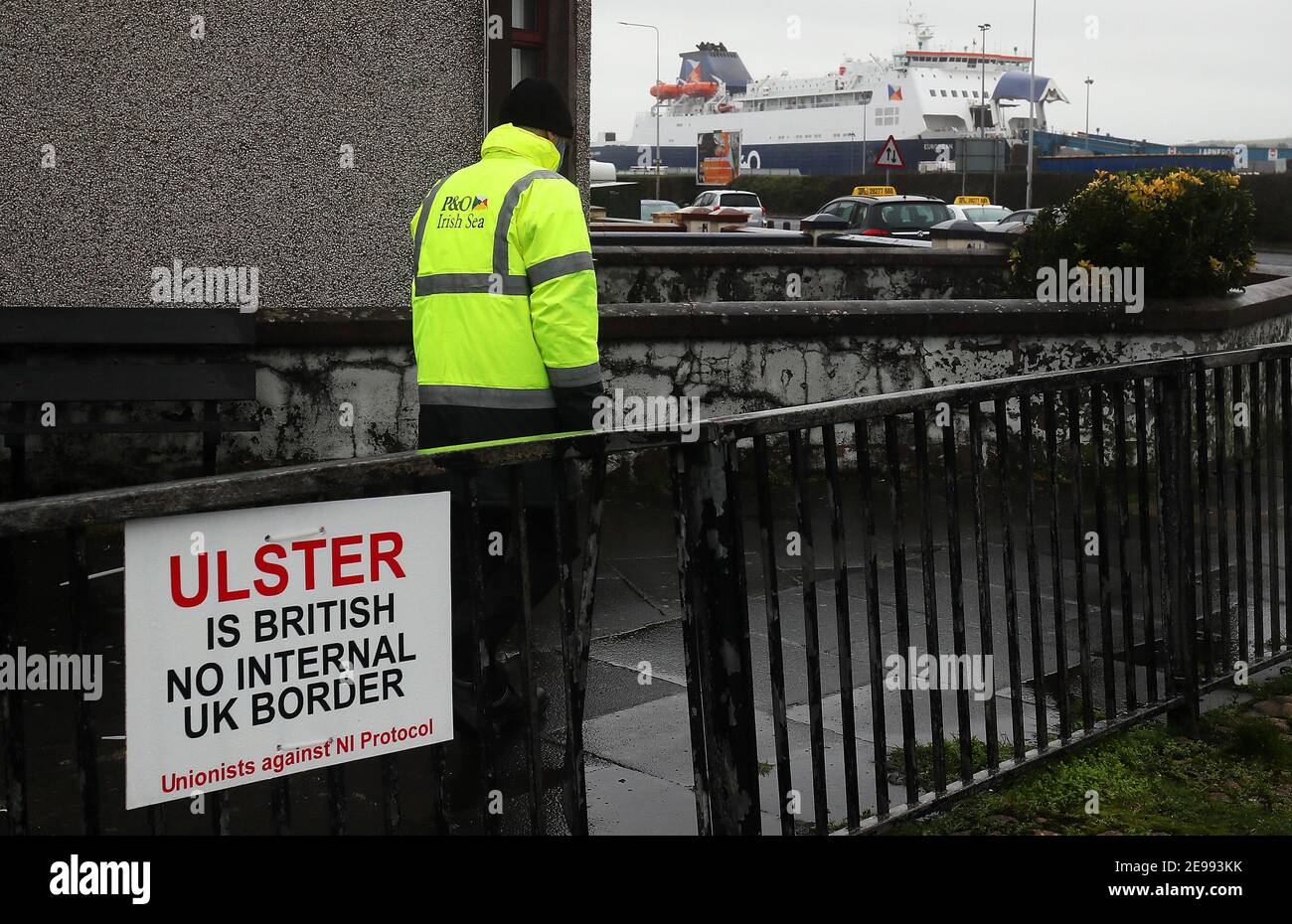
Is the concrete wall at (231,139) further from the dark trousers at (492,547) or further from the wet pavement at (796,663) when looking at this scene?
the dark trousers at (492,547)

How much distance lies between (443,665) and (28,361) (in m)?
5.18

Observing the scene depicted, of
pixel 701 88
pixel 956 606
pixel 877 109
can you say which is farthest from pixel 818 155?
pixel 956 606

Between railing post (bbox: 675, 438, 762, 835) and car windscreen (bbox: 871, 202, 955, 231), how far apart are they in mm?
26115

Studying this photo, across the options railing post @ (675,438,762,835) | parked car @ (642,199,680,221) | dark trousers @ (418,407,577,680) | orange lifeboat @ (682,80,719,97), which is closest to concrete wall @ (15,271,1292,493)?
dark trousers @ (418,407,577,680)

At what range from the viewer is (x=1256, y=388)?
523cm

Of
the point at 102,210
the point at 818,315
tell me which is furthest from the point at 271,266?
the point at 818,315

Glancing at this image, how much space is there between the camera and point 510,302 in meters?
4.54

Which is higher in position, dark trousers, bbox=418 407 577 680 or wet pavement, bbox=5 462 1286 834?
dark trousers, bbox=418 407 577 680

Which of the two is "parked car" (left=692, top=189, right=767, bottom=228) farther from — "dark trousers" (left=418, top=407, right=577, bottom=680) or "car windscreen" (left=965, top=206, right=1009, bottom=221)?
"dark trousers" (left=418, top=407, right=577, bottom=680)

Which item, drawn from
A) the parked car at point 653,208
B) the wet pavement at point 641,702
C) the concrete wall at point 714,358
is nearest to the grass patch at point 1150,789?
the wet pavement at point 641,702

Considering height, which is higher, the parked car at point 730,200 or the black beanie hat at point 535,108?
the parked car at point 730,200

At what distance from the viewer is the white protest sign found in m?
2.58

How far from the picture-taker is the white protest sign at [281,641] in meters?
2.58

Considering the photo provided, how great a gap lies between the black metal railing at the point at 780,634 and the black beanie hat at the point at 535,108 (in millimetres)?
1389
